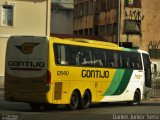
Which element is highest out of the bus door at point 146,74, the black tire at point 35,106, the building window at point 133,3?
the building window at point 133,3

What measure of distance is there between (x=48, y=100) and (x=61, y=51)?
7.25ft

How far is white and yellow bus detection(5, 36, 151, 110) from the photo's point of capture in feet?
79.7

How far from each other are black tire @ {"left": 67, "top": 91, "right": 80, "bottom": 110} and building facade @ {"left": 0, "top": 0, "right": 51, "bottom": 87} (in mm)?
23336

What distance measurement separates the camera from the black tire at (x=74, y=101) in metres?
25.6

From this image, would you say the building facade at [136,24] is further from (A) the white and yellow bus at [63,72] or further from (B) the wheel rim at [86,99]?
(B) the wheel rim at [86,99]

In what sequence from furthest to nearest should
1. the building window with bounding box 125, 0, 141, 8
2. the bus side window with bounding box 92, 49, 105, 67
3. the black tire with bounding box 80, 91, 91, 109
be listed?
the building window with bounding box 125, 0, 141, 8 < the bus side window with bounding box 92, 49, 105, 67 < the black tire with bounding box 80, 91, 91, 109

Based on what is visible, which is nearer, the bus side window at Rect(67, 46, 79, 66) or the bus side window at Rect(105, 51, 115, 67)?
the bus side window at Rect(67, 46, 79, 66)

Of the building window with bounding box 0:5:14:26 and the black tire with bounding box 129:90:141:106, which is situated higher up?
the building window with bounding box 0:5:14:26

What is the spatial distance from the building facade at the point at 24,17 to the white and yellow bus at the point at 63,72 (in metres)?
19.9

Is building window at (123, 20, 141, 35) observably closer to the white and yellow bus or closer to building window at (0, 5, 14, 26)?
building window at (0, 5, 14, 26)

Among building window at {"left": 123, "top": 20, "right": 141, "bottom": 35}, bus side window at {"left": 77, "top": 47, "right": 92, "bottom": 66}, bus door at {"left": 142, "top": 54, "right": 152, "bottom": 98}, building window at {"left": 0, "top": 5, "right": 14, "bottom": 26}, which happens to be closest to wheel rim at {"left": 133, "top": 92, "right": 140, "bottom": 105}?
bus door at {"left": 142, "top": 54, "right": 152, "bottom": 98}

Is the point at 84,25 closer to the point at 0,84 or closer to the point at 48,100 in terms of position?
the point at 0,84

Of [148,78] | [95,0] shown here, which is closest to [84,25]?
[95,0]

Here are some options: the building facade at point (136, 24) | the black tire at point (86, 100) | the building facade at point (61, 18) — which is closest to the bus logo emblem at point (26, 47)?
the black tire at point (86, 100)
